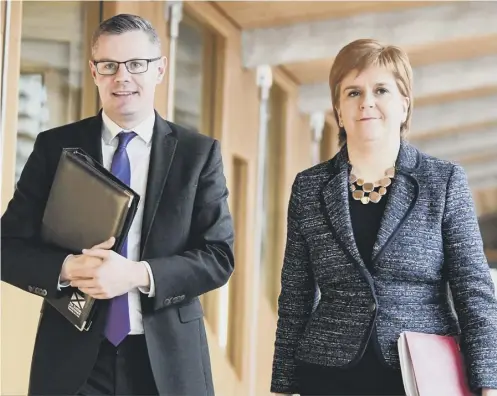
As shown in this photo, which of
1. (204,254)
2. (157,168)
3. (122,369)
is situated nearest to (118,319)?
(122,369)

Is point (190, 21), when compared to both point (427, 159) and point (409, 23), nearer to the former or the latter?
point (409, 23)

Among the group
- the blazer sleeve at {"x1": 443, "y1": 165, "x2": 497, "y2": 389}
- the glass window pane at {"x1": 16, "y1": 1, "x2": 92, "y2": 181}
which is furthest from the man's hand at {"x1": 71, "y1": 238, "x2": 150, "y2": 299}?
the glass window pane at {"x1": 16, "y1": 1, "x2": 92, "y2": 181}

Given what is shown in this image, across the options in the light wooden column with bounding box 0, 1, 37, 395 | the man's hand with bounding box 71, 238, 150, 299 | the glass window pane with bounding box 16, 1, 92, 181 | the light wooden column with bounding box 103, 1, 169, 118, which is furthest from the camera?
the light wooden column with bounding box 103, 1, 169, 118

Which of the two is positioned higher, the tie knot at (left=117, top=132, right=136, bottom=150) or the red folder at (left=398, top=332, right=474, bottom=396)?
the tie knot at (left=117, top=132, right=136, bottom=150)

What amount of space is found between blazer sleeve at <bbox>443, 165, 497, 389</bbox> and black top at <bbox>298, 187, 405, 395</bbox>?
0.46ft

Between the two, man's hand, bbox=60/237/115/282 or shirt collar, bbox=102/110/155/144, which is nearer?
man's hand, bbox=60/237/115/282

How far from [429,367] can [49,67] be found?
234cm

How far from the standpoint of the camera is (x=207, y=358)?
5.92 ft

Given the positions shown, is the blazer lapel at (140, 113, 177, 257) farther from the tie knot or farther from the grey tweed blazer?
the grey tweed blazer

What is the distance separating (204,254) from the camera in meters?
1.71

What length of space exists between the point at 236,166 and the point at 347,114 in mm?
3905

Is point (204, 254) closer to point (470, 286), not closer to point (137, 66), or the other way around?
point (137, 66)

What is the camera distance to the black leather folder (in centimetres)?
164

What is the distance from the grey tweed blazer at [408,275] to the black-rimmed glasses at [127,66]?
0.46 metres
